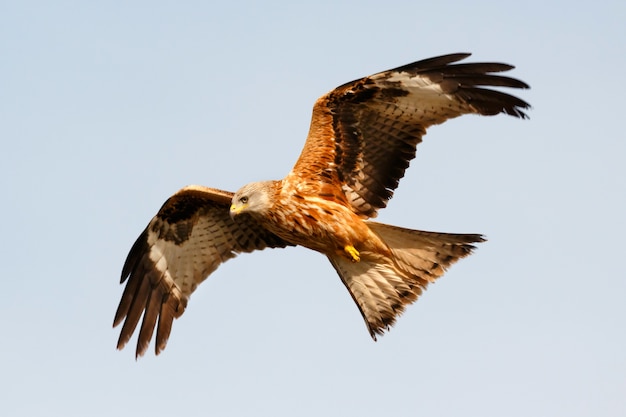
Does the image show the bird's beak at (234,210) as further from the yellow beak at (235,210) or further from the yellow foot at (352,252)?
the yellow foot at (352,252)

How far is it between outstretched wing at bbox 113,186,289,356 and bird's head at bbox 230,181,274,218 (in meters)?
1.37

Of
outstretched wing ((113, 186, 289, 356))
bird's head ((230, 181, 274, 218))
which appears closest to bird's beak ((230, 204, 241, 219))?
bird's head ((230, 181, 274, 218))

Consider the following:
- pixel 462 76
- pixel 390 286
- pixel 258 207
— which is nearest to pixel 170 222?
pixel 258 207

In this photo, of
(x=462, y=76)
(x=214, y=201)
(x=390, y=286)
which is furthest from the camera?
(x=214, y=201)

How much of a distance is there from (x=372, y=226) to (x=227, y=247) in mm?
2411

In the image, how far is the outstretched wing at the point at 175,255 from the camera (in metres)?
14.1

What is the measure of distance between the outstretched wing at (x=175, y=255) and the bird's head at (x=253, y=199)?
1.37 metres

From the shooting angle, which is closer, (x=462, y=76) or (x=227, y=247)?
(x=462, y=76)

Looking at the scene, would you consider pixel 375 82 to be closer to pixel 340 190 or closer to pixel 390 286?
pixel 340 190

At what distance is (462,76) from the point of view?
12000 millimetres

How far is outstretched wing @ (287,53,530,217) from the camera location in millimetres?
11945

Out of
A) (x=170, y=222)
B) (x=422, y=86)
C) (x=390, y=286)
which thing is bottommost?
(x=390, y=286)

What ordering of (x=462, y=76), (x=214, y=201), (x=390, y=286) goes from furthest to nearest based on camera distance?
(x=214, y=201), (x=390, y=286), (x=462, y=76)

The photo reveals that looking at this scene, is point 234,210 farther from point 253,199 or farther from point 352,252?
point 352,252
